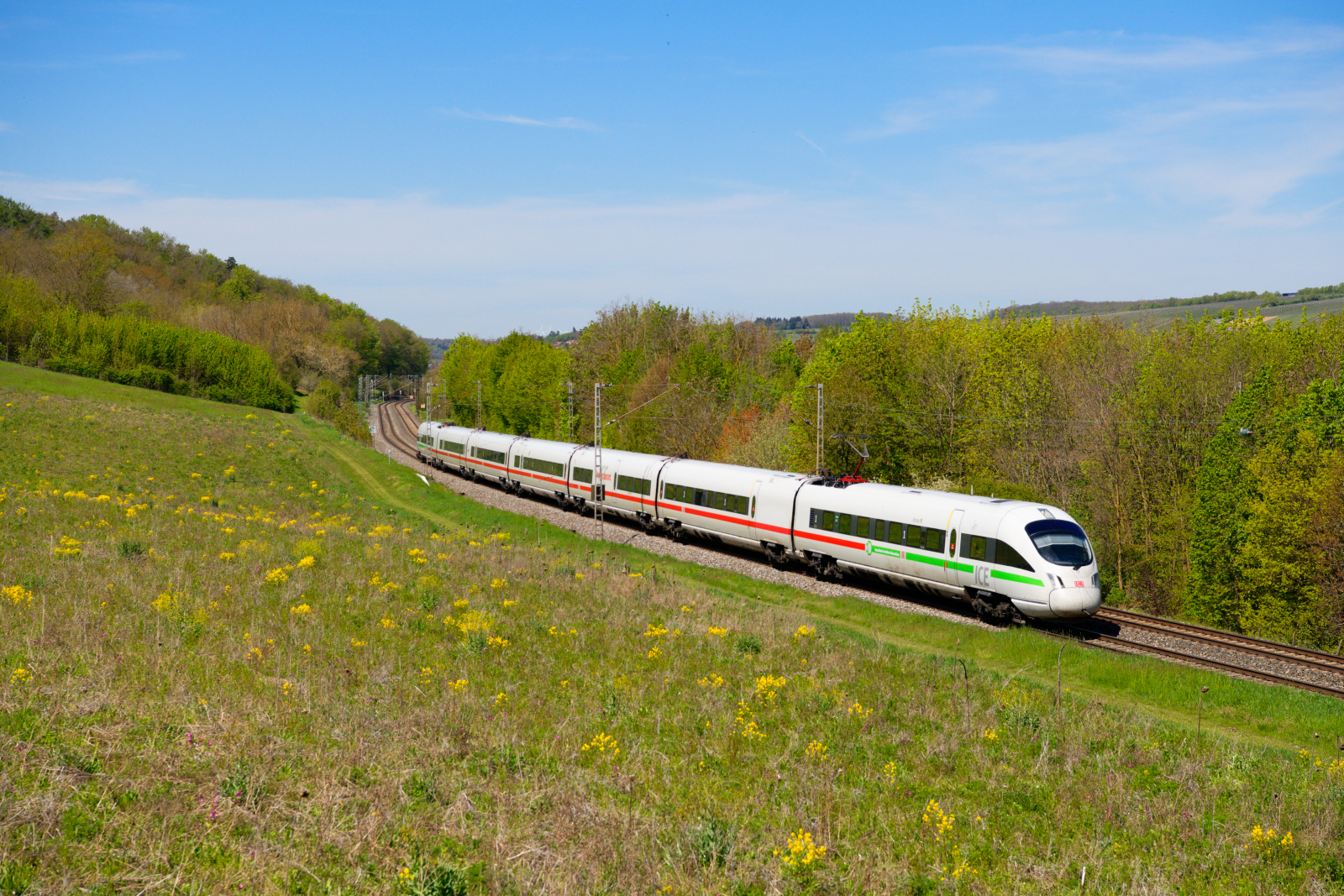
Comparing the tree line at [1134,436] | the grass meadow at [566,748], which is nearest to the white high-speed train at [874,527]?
the grass meadow at [566,748]

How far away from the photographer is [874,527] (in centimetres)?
2489

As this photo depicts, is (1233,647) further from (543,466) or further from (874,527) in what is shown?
(543,466)

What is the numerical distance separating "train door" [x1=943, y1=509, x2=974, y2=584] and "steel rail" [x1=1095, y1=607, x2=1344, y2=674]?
4.55 meters

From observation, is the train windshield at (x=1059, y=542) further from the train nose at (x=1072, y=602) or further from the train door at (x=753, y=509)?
the train door at (x=753, y=509)

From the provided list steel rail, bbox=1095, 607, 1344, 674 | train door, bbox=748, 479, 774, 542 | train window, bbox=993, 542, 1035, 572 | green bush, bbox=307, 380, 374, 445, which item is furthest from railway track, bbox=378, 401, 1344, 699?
green bush, bbox=307, 380, 374, 445

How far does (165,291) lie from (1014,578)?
131714 millimetres

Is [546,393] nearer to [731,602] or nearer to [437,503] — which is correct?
[437,503]

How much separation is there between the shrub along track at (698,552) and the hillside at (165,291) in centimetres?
5475

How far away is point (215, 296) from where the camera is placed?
135 m

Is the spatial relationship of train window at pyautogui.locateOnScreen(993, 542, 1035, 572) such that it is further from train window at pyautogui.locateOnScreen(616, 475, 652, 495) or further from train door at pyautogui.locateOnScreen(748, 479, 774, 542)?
train window at pyautogui.locateOnScreen(616, 475, 652, 495)

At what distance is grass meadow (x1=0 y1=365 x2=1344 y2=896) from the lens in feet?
21.5

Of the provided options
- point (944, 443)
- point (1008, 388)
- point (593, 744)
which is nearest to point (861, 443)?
point (944, 443)

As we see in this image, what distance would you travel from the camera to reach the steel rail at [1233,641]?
18.7 m

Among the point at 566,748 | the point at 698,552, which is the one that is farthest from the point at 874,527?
the point at 566,748
